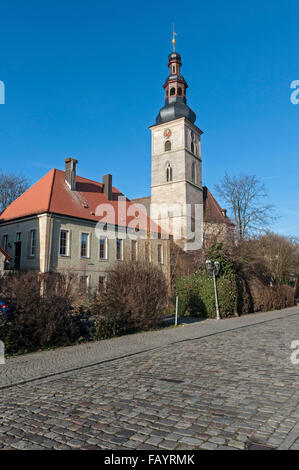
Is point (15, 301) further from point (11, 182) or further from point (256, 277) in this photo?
point (11, 182)

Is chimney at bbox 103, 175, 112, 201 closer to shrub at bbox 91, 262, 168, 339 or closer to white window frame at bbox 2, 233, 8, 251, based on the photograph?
white window frame at bbox 2, 233, 8, 251

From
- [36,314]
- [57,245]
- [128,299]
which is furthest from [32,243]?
[36,314]

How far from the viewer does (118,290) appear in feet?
41.7

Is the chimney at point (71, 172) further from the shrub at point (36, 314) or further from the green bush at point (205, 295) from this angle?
the shrub at point (36, 314)

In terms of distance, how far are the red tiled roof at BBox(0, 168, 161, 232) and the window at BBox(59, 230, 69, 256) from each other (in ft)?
4.95

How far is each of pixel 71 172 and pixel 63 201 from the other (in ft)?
12.3

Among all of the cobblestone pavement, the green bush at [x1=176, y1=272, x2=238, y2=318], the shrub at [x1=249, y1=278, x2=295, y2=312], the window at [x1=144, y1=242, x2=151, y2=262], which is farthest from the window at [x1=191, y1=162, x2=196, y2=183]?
the cobblestone pavement

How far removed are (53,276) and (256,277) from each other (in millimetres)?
17132

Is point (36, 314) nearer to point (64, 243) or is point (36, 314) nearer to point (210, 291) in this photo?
point (210, 291)

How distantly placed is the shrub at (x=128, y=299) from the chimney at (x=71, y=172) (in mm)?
19703

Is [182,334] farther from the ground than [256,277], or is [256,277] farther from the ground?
[256,277]

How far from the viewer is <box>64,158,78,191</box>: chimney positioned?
3107 centimetres

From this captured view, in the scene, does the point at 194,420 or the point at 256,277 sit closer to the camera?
the point at 194,420
